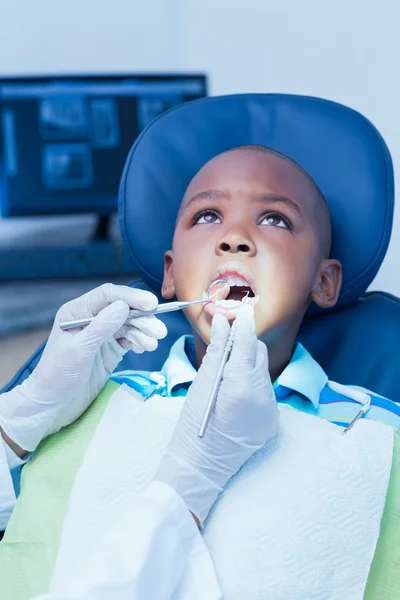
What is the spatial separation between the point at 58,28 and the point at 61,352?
2194mm

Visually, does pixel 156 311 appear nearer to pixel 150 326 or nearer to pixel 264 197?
pixel 150 326

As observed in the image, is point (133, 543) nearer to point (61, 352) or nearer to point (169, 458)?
point (169, 458)

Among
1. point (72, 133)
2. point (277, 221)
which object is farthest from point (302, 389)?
point (72, 133)

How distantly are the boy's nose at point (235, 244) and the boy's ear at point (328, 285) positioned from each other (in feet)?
0.63

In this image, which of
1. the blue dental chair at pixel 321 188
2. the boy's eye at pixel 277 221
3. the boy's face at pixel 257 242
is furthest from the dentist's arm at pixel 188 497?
the blue dental chair at pixel 321 188

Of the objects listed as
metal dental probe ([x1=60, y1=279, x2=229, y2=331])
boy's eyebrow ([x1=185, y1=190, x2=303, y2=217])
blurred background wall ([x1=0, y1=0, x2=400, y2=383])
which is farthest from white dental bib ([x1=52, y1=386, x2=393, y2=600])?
blurred background wall ([x1=0, y1=0, x2=400, y2=383])

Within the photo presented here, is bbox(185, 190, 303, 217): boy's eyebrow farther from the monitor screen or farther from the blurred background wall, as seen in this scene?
the monitor screen

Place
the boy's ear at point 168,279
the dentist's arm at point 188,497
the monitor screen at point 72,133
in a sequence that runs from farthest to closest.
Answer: the monitor screen at point 72,133 < the boy's ear at point 168,279 < the dentist's arm at point 188,497

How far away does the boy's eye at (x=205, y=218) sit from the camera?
1.38 metres

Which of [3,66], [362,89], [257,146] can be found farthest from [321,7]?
[3,66]

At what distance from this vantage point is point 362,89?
2.18 meters

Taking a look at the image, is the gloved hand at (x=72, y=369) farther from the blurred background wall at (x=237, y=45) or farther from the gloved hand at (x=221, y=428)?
the blurred background wall at (x=237, y=45)

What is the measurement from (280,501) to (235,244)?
39 cm

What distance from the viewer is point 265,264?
1.28 meters
